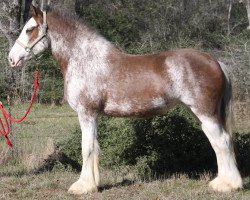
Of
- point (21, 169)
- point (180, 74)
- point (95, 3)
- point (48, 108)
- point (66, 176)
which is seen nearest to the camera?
point (180, 74)

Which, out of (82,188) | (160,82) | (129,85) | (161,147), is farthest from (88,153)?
(161,147)

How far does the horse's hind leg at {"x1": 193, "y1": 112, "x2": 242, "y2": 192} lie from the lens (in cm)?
545

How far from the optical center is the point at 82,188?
18.1ft

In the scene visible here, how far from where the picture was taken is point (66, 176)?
6.54 meters

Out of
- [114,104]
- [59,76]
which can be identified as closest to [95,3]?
[59,76]

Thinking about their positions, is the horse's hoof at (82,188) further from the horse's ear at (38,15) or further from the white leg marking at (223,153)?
the horse's ear at (38,15)

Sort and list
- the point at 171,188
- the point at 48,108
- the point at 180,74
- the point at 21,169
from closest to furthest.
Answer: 1. the point at 180,74
2. the point at 171,188
3. the point at 21,169
4. the point at 48,108

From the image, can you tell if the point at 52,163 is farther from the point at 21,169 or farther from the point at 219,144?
the point at 219,144

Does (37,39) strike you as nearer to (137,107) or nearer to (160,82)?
(137,107)

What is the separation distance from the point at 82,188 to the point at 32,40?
2.00 metres

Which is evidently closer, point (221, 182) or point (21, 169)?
point (221, 182)

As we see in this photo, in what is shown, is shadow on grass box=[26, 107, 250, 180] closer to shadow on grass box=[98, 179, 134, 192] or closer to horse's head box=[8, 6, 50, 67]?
shadow on grass box=[98, 179, 134, 192]

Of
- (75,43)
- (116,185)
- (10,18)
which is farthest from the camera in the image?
(10,18)

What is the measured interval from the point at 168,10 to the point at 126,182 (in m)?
18.7
